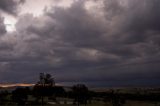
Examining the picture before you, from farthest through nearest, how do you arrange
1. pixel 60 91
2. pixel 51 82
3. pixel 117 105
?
pixel 60 91 < pixel 51 82 < pixel 117 105

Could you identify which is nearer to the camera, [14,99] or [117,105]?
[117,105]

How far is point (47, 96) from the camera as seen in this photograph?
162 meters

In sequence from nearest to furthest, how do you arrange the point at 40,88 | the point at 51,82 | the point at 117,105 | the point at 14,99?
the point at 117,105
the point at 14,99
the point at 51,82
the point at 40,88

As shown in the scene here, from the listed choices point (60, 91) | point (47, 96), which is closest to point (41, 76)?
point (47, 96)

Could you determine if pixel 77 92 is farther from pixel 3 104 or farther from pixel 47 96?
pixel 3 104

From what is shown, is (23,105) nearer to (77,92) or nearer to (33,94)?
(77,92)

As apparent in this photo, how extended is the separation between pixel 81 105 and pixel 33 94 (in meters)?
51.4

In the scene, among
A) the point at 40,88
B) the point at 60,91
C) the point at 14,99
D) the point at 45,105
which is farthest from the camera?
the point at 60,91

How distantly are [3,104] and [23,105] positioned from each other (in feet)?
26.7

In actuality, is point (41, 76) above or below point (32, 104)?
above

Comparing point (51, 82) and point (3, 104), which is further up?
point (51, 82)

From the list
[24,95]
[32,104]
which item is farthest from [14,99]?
[32,104]

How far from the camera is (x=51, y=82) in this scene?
141m

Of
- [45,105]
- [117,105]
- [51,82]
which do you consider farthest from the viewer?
[51,82]
